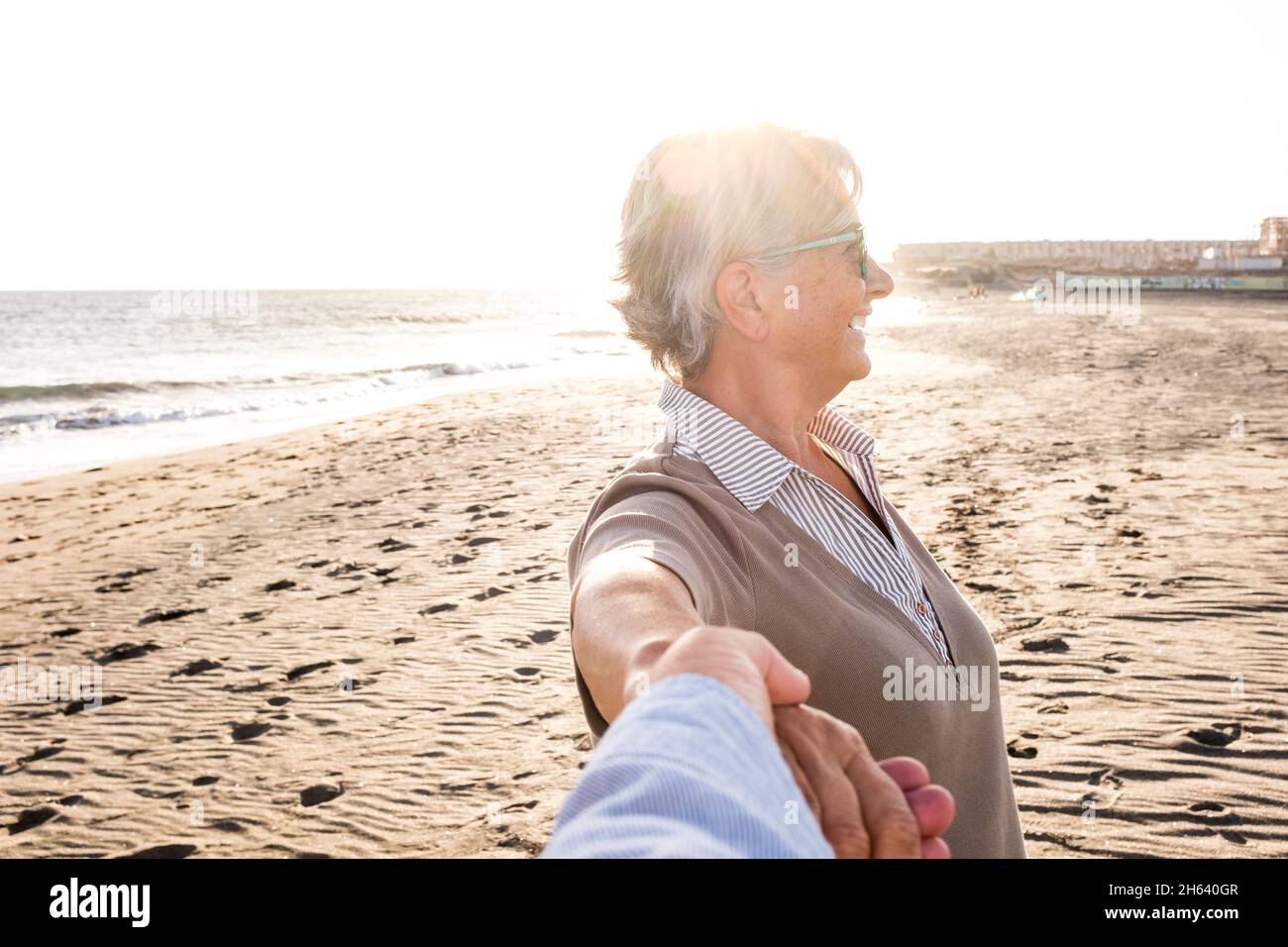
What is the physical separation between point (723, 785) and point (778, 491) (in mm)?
1340

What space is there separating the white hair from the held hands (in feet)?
4.36

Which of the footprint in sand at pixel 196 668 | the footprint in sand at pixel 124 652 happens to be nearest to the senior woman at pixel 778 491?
the footprint in sand at pixel 196 668

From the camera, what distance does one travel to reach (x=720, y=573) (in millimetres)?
1582

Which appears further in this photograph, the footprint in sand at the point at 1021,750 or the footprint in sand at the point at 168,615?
the footprint in sand at the point at 168,615

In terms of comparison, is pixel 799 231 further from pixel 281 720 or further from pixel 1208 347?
pixel 1208 347

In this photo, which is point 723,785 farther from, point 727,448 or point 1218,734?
point 1218,734

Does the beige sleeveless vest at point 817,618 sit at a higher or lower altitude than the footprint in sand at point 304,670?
higher

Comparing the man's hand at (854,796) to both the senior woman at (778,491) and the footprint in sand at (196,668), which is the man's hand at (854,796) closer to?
the senior woman at (778,491)

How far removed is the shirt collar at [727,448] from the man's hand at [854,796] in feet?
3.37

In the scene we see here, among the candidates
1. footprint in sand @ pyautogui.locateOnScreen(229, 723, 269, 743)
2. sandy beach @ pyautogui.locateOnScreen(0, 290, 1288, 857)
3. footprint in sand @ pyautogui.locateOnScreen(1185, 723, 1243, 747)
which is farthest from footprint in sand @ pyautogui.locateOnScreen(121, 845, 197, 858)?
footprint in sand @ pyautogui.locateOnScreen(1185, 723, 1243, 747)

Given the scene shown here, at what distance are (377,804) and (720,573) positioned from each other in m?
3.54

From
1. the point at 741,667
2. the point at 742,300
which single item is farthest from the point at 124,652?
the point at 741,667

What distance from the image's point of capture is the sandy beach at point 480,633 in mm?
4293
